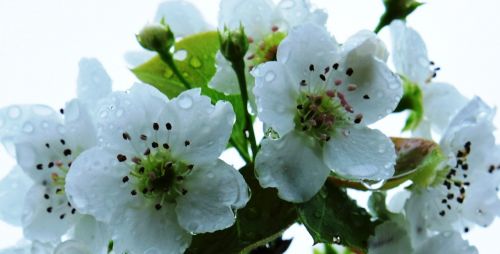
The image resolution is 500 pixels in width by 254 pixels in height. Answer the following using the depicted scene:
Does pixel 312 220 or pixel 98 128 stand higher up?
pixel 98 128

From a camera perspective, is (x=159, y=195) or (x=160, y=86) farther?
(x=160, y=86)

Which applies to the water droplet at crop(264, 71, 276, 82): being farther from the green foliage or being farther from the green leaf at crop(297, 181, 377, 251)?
the green foliage

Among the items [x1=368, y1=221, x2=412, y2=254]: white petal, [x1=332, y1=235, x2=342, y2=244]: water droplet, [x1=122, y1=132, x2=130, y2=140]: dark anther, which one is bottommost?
[x1=368, y1=221, x2=412, y2=254]: white petal

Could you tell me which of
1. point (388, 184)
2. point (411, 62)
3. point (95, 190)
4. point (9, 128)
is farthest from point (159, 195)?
point (411, 62)

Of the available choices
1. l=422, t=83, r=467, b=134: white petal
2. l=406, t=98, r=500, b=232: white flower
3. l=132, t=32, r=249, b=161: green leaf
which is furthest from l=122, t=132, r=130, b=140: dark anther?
l=422, t=83, r=467, b=134: white petal

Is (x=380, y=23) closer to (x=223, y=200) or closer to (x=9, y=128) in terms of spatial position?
(x=223, y=200)

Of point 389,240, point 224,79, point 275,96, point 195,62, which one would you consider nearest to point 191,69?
point 195,62
